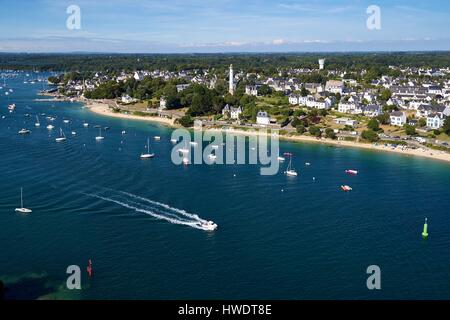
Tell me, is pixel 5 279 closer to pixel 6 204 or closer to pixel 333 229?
pixel 6 204

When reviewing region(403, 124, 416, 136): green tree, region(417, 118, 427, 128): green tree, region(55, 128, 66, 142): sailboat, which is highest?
region(417, 118, 427, 128): green tree

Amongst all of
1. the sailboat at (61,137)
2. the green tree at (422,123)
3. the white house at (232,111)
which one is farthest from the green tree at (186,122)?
the green tree at (422,123)

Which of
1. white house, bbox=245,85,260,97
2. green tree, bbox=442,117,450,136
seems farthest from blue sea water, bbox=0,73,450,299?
white house, bbox=245,85,260,97

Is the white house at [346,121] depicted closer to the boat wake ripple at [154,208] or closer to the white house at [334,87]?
the white house at [334,87]

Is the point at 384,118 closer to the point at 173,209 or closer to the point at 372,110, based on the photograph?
the point at 372,110

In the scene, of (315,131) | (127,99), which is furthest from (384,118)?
(127,99)

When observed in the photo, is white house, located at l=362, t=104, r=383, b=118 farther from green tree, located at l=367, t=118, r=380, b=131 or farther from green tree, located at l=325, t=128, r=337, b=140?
green tree, located at l=325, t=128, r=337, b=140
